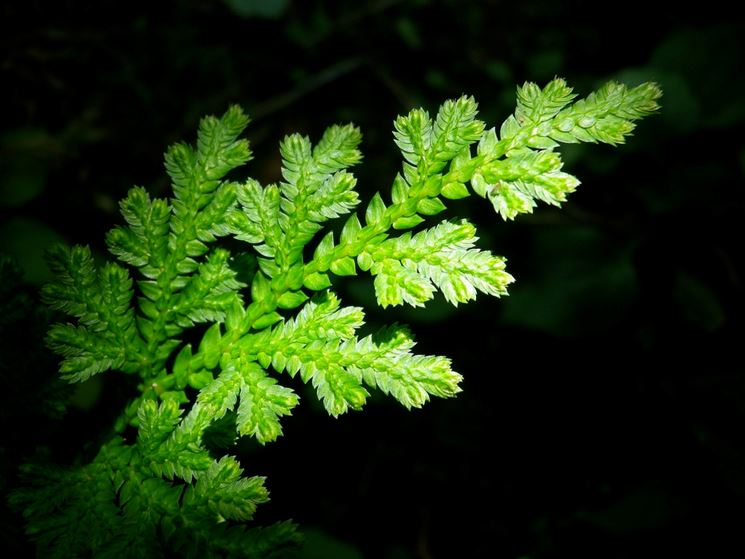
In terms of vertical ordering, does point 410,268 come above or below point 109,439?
above

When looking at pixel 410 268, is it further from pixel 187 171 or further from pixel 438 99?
pixel 438 99

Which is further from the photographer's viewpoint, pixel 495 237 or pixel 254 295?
pixel 495 237

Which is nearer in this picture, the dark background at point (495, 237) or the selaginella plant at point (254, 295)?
the selaginella plant at point (254, 295)

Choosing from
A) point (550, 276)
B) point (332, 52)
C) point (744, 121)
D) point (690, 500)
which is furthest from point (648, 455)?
point (332, 52)

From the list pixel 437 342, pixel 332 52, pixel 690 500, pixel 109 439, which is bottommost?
pixel 109 439
